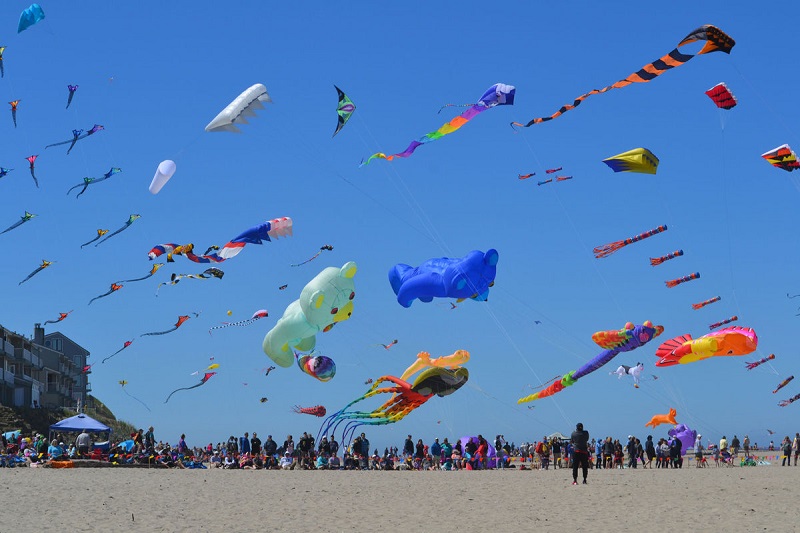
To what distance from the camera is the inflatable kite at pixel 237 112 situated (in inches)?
787

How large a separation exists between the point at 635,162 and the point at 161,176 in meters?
10.6

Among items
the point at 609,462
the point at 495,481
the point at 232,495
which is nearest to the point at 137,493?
the point at 232,495

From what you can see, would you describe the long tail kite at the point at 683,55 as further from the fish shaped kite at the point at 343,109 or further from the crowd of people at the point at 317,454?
the crowd of people at the point at 317,454

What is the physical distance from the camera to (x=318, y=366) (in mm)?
25453

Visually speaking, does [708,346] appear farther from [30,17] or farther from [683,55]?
[30,17]

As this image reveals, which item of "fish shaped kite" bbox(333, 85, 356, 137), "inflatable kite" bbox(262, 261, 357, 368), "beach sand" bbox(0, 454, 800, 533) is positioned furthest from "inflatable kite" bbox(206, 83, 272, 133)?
"beach sand" bbox(0, 454, 800, 533)

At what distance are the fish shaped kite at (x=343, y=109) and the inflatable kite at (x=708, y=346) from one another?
363 inches

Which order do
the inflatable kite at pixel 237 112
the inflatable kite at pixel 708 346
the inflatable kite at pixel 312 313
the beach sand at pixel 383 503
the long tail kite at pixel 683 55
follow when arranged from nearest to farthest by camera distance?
1. the beach sand at pixel 383 503
2. the long tail kite at pixel 683 55
3. the inflatable kite at pixel 237 112
4. the inflatable kite at pixel 708 346
5. the inflatable kite at pixel 312 313

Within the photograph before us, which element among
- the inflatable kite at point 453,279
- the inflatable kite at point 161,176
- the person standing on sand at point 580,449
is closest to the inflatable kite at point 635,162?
the inflatable kite at point 453,279

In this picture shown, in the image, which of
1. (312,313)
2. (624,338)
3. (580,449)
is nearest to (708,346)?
(624,338)

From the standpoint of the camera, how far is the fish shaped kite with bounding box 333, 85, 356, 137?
20672 millimetres

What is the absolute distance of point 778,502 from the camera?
14.1 metres

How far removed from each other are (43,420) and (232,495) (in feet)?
110

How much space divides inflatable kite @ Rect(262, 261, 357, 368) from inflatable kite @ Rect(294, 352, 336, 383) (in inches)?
13.1
